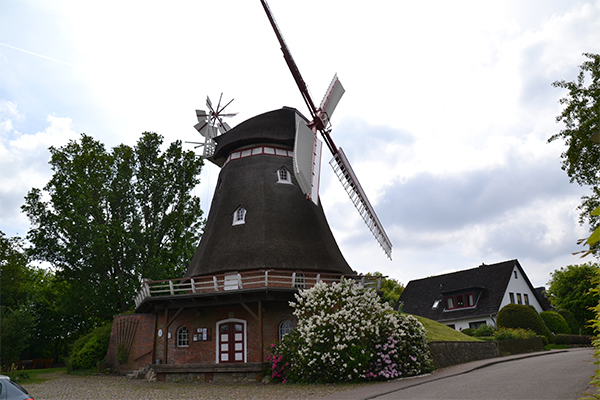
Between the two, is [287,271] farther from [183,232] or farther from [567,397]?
[183,232]

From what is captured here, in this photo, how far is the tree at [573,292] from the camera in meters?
39.0

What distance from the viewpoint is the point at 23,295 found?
36.3 m

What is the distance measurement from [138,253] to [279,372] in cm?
1566

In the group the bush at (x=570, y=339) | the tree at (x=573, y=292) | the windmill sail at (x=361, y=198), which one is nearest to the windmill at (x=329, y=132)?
the windmill sail at (x=361, y=198)

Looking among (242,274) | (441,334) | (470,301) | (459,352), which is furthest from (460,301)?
(242,274)

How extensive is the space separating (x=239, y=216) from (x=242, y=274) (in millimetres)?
3400

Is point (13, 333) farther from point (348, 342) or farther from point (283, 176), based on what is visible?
point (348, 342)

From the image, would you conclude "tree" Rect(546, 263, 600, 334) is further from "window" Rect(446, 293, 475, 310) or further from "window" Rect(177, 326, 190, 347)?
"window" Rect(177, 326, 190, 347)

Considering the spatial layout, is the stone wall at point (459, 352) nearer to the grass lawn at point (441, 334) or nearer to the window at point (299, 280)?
the grass lawn at point (441, 334)

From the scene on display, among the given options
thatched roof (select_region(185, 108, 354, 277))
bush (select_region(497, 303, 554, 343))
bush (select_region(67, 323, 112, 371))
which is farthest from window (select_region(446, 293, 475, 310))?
bush (select_region(67, 323, 112, 371))

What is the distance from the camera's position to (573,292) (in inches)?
1598

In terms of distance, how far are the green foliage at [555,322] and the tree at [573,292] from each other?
23.7 ft

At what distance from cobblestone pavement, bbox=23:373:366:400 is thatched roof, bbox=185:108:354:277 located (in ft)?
17.1

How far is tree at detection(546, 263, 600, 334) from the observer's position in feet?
128
